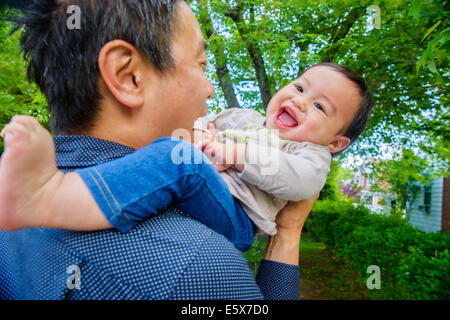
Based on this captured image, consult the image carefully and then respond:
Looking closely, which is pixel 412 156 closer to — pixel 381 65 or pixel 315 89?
pixel 381 65

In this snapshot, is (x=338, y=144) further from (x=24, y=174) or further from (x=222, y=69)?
(x=222, y=69)

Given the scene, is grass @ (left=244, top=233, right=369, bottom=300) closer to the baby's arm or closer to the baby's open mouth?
the baby's open mouth

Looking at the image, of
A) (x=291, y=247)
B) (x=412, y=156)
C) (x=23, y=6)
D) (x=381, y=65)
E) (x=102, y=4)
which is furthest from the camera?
(x=412, y=156)

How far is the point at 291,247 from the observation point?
184 centimetres

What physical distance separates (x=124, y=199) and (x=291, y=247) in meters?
1.32

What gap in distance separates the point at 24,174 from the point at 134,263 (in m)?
0.36

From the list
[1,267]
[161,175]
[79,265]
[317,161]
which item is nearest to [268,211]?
[317,161]

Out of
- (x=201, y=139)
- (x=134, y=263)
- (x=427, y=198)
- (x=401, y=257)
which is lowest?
(x=427, y=198)

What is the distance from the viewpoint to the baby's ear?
2029 millimetres

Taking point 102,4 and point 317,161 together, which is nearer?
point 102,4

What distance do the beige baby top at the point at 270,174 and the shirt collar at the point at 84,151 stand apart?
1.92ft

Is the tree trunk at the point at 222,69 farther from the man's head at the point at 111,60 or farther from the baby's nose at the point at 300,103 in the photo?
the man's head at the point at 111,60

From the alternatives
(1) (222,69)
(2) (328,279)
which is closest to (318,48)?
(1) (222,69)

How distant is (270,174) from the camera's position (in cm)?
137
